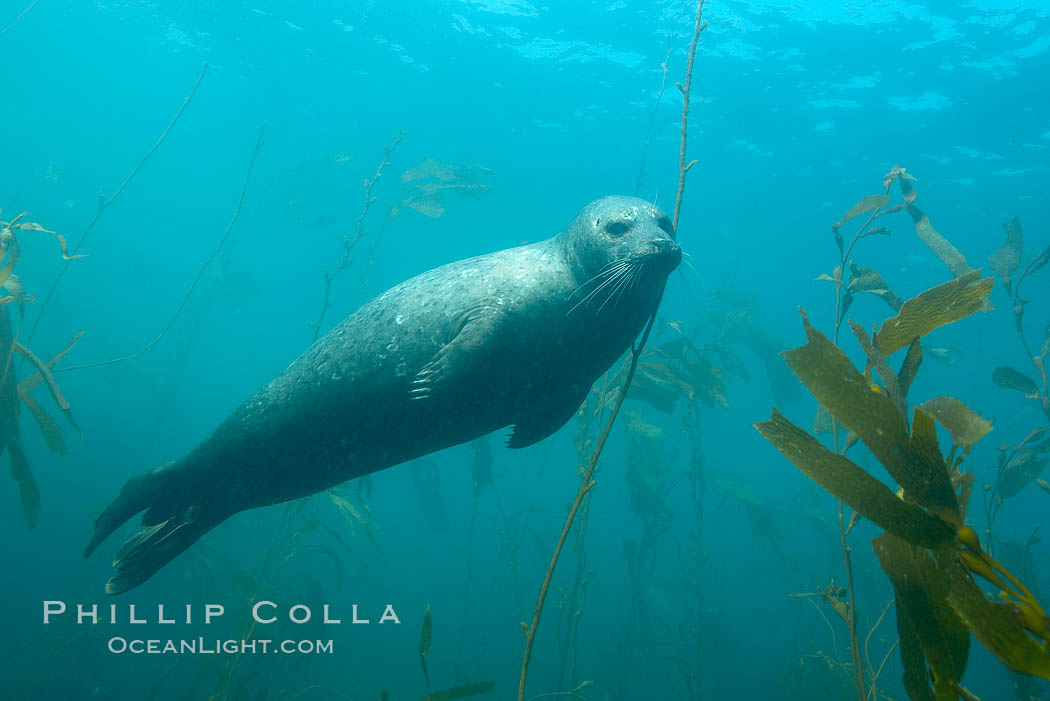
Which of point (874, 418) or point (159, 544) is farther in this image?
point (159, 544)

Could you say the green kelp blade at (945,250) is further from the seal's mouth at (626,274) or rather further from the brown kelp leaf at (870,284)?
the seal's mouth at (626,274)

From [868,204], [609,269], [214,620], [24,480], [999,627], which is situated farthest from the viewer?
[214,620]

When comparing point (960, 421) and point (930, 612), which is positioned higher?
point (960, 421)

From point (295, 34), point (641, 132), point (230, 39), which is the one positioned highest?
point (230, 39)

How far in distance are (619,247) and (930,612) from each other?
80.0 inches

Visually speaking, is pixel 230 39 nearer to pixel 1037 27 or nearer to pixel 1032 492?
pixel 1037 27

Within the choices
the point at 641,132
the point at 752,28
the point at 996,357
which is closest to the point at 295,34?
the point at 641,132

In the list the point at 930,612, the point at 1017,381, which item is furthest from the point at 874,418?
the point at 1017,381

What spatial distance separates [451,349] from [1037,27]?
720 inches

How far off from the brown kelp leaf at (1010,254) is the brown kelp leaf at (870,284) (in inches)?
42.0

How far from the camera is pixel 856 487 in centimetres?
130

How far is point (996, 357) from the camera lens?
38000 millimetres

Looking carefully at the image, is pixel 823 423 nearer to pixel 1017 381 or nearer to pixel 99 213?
pixel 1017 381

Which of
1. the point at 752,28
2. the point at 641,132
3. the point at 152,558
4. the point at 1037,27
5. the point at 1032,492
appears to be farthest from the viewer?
the point at 1032,492
